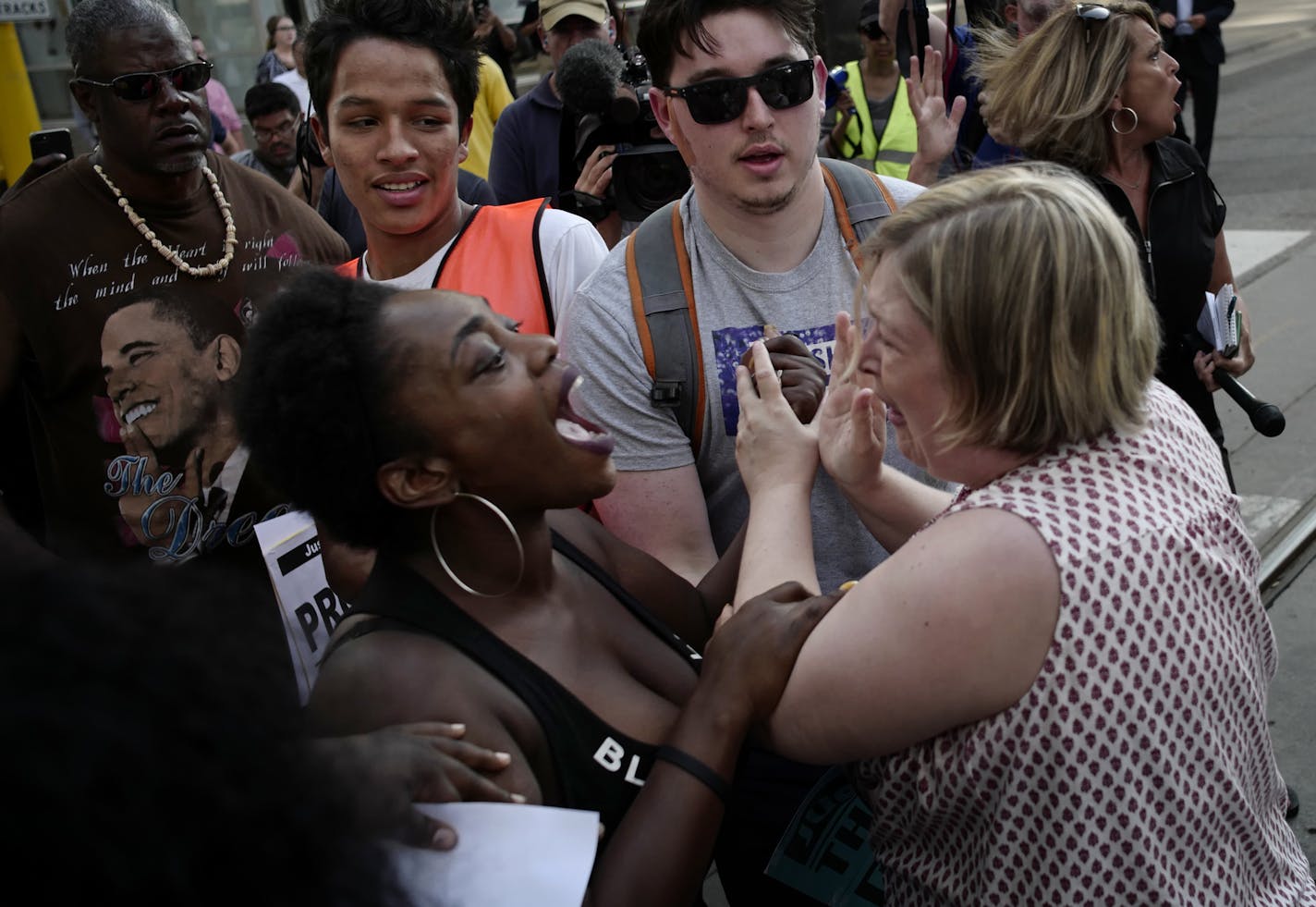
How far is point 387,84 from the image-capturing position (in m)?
2.74

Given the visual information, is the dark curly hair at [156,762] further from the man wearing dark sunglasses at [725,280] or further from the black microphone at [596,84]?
the black microphone at [596,84]

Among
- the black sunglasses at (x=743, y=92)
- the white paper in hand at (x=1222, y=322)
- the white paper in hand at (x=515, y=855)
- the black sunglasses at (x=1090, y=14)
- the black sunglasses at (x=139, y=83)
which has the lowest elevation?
the white paper in hand at (x=1222, y=322)

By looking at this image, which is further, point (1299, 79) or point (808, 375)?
point (1299, 79)

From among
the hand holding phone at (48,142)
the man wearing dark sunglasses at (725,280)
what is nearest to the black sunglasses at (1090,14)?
the man wearing dark sunglasses at (725,280)

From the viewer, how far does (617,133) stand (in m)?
4.30

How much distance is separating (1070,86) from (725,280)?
1714 mm

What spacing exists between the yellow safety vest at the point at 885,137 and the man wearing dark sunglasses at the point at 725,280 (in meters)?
2.75

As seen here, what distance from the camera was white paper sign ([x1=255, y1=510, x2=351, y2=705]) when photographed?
7.55 ft

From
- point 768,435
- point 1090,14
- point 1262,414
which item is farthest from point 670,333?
point 1090,14

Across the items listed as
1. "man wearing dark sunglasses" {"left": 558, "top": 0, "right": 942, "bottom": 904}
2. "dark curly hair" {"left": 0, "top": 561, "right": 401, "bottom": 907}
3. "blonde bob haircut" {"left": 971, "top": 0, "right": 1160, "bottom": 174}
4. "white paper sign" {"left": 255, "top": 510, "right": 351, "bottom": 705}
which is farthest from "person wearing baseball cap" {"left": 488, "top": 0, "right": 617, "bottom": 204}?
"dark curly hair" {"left": 0, "top": 561, "right": 401, "bottom": 907}

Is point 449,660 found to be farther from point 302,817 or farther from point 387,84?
point 387,84

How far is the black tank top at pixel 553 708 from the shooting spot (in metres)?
1.67

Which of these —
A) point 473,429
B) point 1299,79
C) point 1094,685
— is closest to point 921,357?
point 1094,685

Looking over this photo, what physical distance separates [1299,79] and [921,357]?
1399 centimetres
